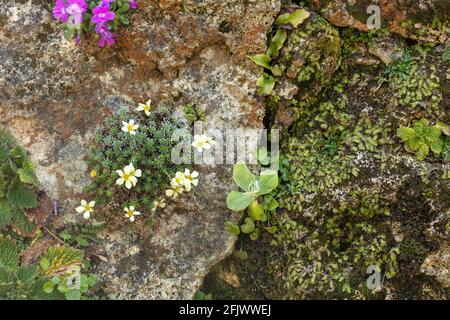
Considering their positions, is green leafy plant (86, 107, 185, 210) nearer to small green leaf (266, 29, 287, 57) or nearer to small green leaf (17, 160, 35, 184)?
small green leaf (17, 160, 35, 184)

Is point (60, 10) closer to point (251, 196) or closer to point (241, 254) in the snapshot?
point (251, 196)

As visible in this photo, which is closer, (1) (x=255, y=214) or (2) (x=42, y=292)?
(2) (x=42, y=292)

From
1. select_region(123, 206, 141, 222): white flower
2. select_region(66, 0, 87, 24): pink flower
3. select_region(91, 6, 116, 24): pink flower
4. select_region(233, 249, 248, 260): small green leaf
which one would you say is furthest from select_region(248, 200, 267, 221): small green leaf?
select_region(66, 0, 87, 24): pink flower

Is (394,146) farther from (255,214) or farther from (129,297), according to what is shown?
(129,297)

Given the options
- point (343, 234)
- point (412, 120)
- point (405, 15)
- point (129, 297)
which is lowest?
point (129, 297)

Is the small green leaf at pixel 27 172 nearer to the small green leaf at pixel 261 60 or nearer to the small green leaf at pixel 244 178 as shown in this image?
the small green leaf at pixel 244 178

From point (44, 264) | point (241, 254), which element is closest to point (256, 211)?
point (241, 254)

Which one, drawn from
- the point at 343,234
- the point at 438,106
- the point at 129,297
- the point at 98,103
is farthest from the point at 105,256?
the point at 438,106
